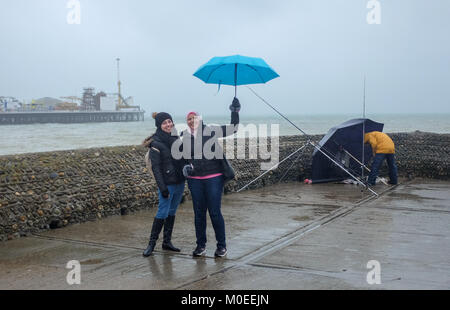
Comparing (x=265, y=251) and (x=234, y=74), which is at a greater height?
(x=234, y=74)

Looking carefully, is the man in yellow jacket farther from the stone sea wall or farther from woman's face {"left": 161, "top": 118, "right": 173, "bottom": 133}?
woman's face {"left": 161, "top": 118, "right": 173, "bottom": 133}

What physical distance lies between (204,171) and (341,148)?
682cm

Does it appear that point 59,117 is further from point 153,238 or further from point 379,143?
point 153,238

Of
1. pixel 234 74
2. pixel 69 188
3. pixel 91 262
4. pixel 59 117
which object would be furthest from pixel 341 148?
pixel 59 117

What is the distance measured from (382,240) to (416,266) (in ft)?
3.89

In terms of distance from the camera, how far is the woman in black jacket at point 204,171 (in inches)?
221

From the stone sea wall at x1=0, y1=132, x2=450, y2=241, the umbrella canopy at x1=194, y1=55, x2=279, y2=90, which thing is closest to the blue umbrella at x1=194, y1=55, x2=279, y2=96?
the umbrella canopy at x1=194, y1=55, x2=279, y2=90

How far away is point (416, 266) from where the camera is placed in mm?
5246

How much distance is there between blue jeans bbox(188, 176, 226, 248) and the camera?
5.67 metres

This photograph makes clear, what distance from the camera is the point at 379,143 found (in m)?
11.8

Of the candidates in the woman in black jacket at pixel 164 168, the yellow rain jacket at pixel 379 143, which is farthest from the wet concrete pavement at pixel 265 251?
the yellow rain jacket at pixel 379 143

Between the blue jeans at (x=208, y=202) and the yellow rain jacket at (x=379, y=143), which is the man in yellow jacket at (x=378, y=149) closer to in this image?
the yellow rain jacket at (x=379, y=143)
